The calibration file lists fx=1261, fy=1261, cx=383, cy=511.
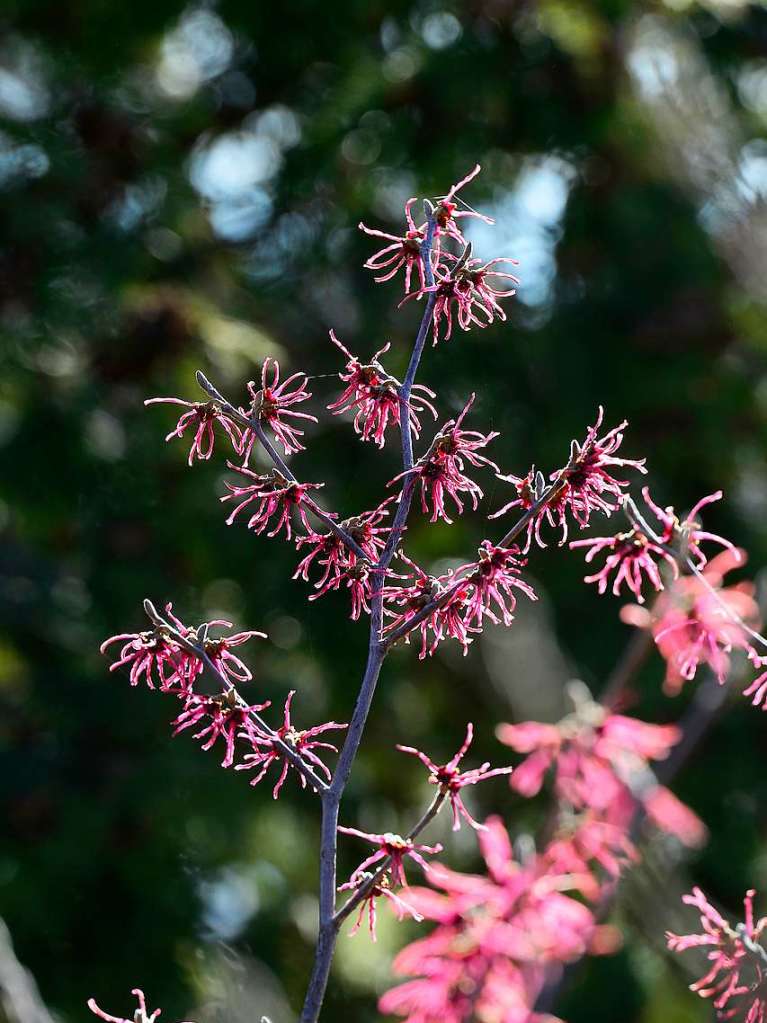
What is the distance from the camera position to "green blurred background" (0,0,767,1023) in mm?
2125

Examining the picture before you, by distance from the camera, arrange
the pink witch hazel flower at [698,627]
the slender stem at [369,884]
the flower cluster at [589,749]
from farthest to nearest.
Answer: the flower cluster at [589,749] < the pink witch hazel flower at [698,627] < the slender stem at [369,884]

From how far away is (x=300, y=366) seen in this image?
2387mm

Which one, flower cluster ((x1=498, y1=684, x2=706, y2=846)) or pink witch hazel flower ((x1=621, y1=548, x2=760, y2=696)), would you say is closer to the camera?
pink witch hazel flower ((x1=621, y1=548, x2=760, y2=696))

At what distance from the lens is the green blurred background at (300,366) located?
212 centimetres

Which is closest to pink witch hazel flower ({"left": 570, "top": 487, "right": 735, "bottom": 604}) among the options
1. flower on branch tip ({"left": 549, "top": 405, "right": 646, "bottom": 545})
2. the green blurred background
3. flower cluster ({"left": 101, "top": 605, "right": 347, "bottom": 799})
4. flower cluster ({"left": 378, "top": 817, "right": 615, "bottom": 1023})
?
flower on branch tip ({"left": 549, "top": 405, "right": 646, "bottom": 545})

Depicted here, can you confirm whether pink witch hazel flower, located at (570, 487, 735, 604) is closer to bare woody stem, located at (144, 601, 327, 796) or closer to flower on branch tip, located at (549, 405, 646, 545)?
flower on branch tip, located at (549, 405, 646, 545)

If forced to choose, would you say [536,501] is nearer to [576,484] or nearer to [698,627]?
[576,484]

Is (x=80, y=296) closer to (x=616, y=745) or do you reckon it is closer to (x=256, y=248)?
(x=256, y=248)

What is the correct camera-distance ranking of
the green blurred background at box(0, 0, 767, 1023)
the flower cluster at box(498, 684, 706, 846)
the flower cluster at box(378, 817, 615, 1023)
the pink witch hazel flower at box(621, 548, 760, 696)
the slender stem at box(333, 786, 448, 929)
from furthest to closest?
the green blurred background at box(0, 0, 767, 1023) < the flower cluster at box(498, 684, 706, 846) < the flower cluster at box(378, 817, 615, 1023) < the pink witch hazel flower at box(621, 548, 760, 696) < the slender stem at box(333, 786, 448, 929)

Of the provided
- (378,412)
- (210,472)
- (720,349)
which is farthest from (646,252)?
(378,412)

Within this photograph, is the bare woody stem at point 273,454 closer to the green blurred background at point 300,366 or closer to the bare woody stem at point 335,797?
the bare woody stem at point 335,797

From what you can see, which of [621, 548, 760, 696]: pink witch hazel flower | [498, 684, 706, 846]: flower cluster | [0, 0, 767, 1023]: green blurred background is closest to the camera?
[621, 548, 760, 696]: pink witch hazel flower

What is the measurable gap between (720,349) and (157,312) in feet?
3.48

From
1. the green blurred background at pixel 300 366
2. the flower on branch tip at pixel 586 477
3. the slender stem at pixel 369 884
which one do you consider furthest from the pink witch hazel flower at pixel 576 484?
the green blurred background at pixel 300 366
